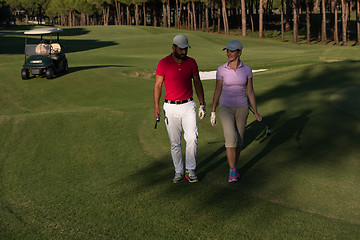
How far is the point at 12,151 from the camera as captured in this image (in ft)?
32.9

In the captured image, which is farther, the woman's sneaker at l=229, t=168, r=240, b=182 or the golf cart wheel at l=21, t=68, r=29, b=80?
the golf cart wheel at l=21, t=68, r=29, b=80

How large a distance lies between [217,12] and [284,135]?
105 metres

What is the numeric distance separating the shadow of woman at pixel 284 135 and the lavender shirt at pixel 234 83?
139 centimetres

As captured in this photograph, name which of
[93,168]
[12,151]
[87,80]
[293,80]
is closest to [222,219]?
[93,168]

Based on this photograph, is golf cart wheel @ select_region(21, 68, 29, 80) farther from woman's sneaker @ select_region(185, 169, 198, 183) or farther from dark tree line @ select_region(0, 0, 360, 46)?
dark tree line @ select_region(0, 0, 360, 46)

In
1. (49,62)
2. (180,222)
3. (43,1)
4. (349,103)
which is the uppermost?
(43,1)


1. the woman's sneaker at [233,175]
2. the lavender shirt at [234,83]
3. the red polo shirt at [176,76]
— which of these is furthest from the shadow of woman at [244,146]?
the red polo shirt at [176,76]

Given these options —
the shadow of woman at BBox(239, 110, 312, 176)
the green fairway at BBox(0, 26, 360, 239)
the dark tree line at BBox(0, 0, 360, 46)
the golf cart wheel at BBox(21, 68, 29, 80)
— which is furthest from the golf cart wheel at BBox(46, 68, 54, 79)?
the dark tree line at BBox(0, 0, 360, 46)

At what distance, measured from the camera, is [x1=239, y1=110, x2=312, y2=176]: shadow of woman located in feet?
28.1

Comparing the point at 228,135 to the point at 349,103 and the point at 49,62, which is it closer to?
the point at 349,103

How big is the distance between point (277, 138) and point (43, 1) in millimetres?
150011

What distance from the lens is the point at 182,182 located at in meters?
7.57

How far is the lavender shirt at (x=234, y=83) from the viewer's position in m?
7.32

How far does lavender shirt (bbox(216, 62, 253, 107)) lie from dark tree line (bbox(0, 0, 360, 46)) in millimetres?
49312
